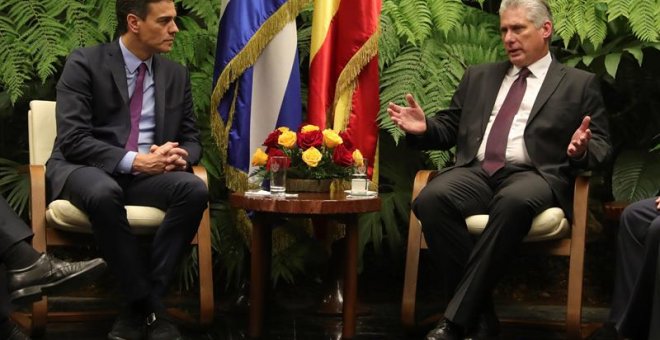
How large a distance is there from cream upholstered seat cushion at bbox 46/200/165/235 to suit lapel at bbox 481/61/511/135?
136cm

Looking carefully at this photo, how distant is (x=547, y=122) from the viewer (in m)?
3.94

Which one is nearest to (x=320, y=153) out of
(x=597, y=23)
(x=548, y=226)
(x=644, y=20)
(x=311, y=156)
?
(x=311, y=156)

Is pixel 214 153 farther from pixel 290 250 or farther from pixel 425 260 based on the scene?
pixel 425 260

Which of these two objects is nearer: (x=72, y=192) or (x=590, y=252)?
(x=72, y=192)

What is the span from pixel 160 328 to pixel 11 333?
1.69 feet

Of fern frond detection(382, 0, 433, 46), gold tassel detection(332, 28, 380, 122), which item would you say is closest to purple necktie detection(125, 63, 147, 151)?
gold tassel detection(332, 28, 380, 122)

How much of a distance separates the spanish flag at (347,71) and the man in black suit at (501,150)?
38 cm

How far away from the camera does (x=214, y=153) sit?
4723 millimetres

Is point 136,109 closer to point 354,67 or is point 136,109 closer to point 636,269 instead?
point 354,67

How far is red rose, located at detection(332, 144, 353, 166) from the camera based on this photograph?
384cm

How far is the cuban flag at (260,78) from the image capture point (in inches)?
174

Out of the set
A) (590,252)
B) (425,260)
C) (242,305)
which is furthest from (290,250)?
(590,252)

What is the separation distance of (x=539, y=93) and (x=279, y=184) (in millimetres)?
1112

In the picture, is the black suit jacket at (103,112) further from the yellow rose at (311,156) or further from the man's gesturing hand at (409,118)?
the man's gesturing hand at (409,118)
